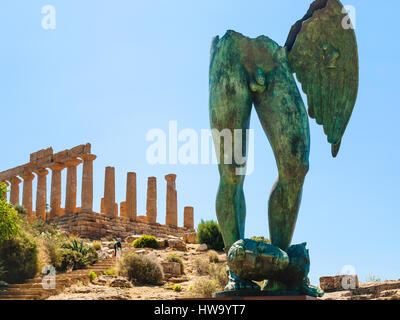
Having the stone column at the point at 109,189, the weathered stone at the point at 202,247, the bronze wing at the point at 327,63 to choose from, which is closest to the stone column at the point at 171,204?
the stone column at the point at 109,189

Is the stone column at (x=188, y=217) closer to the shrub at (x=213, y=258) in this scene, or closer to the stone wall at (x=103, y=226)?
the stone wall at (x=103, y=226)

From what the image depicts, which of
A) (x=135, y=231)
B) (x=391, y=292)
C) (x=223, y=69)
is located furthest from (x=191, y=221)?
(x=223, y=69)

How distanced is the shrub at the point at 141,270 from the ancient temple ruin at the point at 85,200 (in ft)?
56.1

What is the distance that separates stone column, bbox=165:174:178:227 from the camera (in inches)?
1927

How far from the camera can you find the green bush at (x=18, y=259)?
2023 cm

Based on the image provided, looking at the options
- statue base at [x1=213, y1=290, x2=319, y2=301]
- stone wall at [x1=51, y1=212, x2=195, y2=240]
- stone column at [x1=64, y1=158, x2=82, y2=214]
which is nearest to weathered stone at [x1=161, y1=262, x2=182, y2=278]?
stone wall at [x1=51, y1=212, x2=195, y2=240]

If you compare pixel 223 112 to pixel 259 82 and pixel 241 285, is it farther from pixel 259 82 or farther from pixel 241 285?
pixel 241 285

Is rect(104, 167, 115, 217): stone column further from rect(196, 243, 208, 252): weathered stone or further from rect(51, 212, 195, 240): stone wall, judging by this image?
rect(196, 243, 208, 252): weathered stone

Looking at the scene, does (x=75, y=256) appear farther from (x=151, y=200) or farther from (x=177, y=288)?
(x=151, y=200)

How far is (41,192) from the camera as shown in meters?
47.4
